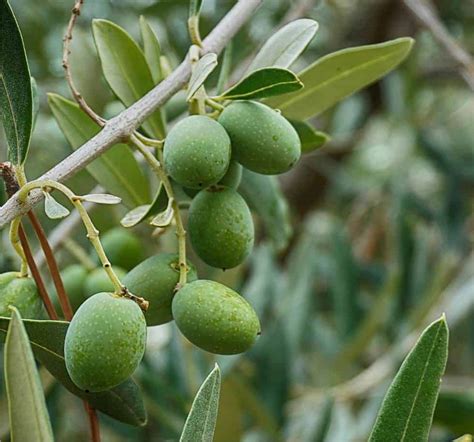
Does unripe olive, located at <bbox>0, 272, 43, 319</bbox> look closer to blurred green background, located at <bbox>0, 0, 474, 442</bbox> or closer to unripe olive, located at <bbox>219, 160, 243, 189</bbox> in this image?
unripe olive, located at <bbox>219, 160, 243, 189</bbox>

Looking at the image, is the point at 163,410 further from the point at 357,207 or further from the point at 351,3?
the point at 351,3

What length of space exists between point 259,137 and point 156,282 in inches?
6.3

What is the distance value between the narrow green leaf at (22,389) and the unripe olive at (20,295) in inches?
7.0

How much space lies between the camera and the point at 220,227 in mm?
763

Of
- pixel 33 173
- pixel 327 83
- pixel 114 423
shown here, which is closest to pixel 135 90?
pixel 327 83

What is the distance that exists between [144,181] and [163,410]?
2.03 feet

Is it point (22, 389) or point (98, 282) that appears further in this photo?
point (98, 282)

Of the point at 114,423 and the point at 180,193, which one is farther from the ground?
the point at 180,193

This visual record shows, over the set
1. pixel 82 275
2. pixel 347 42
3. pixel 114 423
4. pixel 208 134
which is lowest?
pixel 114 423

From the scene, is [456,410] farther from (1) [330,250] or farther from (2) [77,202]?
(2) [77,202]

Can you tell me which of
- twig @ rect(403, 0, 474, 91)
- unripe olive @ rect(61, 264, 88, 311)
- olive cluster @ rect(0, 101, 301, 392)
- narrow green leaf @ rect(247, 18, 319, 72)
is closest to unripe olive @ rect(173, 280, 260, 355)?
olive cluster @ rect(0, 101, 301, 392)

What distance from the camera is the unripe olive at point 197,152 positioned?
72 cm

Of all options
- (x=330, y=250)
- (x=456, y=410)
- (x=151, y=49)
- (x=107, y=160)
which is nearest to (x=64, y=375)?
(x=107, y=160)

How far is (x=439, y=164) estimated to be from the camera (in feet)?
7.64
